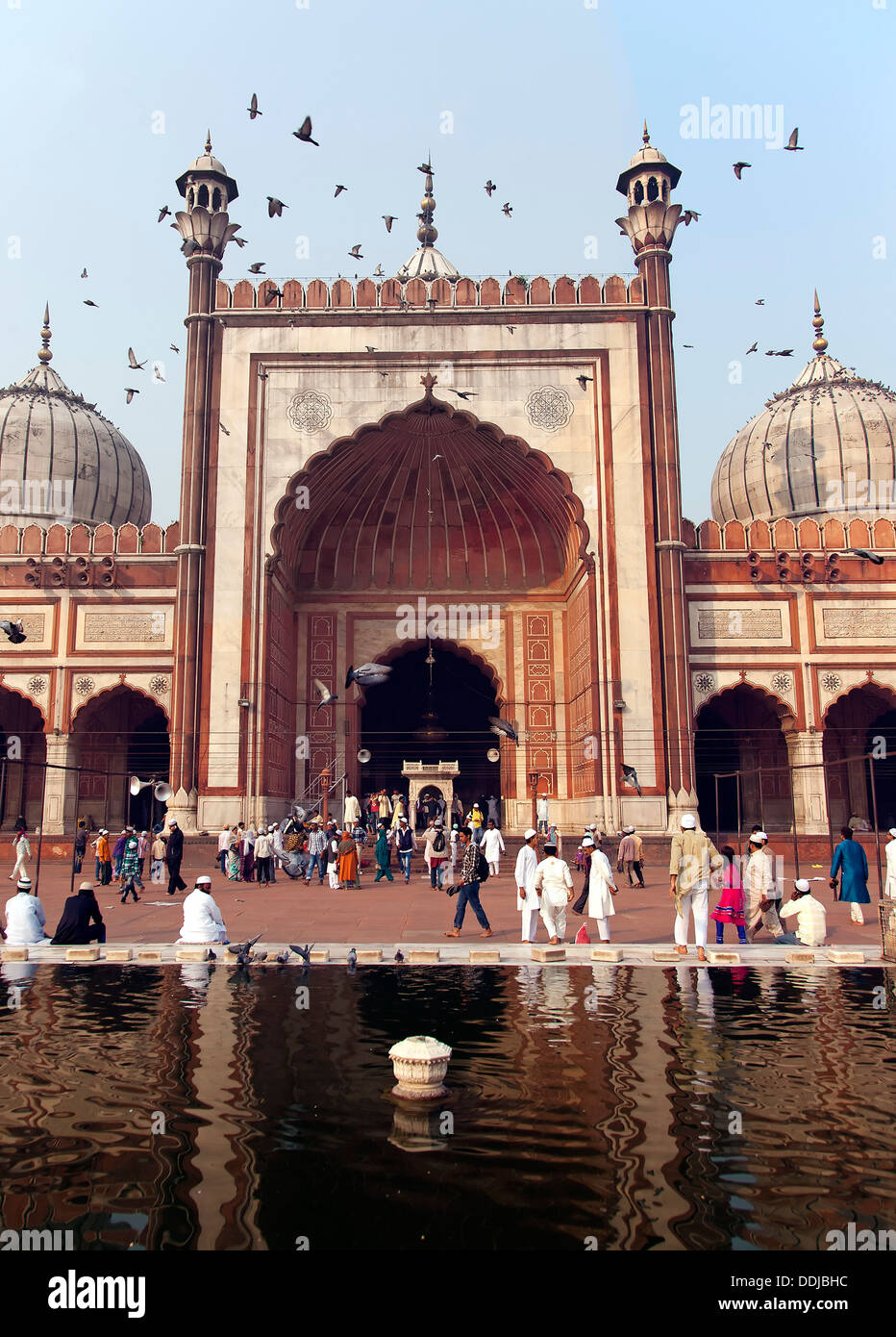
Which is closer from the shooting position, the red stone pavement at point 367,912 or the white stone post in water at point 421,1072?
the white stone post in water at point 421,1072

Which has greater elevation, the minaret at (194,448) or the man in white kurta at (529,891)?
the minaret at (194,448)

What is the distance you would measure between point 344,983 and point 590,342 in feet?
59.8

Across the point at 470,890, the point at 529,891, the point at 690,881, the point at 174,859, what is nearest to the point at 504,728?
the point at 174,859

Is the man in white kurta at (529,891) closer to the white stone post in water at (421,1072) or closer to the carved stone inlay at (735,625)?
the white stone post in water at (421,1072)

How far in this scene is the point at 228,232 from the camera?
895 inches

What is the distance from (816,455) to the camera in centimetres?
2834

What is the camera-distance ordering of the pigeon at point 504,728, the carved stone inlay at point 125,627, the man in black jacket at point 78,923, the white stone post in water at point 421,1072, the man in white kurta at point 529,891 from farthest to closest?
the pigeon at point 504,728
the carved stone inlay at point 125,627
the man in white kurta at point 529,891
the man in black jacket at point 78,923
the white stone post in water at point 421,1072

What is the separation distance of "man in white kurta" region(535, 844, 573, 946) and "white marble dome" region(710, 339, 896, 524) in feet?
63.7

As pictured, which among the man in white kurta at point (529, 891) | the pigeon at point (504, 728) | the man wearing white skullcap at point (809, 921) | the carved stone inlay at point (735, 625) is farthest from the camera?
the pigeon at point (504, 728)

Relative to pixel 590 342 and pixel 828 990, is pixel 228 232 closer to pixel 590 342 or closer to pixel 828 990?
pixel 590 342

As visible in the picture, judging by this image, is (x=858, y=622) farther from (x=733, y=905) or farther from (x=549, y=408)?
(x=733, y=905)

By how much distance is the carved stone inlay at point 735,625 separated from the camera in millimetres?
22302

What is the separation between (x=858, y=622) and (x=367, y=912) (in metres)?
15.1

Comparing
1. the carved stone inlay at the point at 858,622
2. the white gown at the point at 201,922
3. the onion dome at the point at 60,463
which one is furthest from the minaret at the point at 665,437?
the onion dome at the point at 60,463
